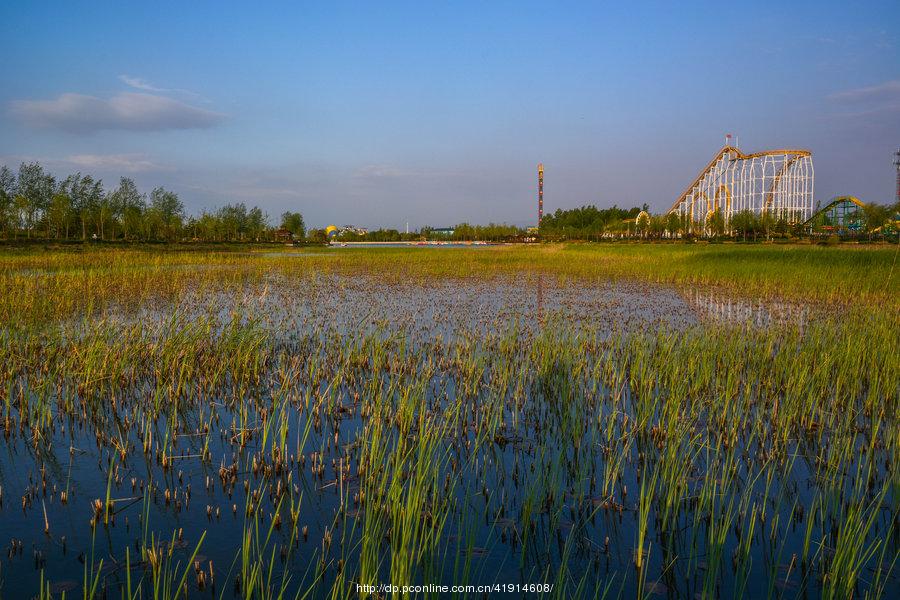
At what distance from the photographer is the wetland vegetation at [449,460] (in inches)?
120

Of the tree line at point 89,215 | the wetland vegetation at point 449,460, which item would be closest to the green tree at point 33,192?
the tree line at point 89,215

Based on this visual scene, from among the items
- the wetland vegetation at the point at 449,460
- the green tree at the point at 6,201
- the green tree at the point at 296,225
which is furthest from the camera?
the green tree at the point at 296,225

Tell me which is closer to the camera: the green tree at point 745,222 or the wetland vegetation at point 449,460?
the wetland vegetation at point 449,460

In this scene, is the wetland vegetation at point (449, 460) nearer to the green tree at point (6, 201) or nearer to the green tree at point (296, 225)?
the green tree at point (6, 201)

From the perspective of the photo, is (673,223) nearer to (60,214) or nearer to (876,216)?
(876,216)

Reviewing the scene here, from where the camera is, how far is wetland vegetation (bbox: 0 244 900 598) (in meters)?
3.06

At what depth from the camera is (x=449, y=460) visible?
448 centimetres

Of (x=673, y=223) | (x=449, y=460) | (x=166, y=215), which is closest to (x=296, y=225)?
(x=166, y=215)

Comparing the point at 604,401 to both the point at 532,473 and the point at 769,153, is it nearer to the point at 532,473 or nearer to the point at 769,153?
the point at 532,473

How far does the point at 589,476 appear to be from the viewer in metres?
4.25

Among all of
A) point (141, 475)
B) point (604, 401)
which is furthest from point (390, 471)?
point (604, 401)

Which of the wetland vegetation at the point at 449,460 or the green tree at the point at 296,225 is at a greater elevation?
the green tree at the point at 296,225

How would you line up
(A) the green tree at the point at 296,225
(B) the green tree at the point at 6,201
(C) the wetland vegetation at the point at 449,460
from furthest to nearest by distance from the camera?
(A) the green tree at the point at 296,225, (B) the green tree at the point at 6,201, (C) the wetland vegetation at the point at 449,460

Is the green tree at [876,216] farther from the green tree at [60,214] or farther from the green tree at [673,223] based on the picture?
the green tree at [60,214]
